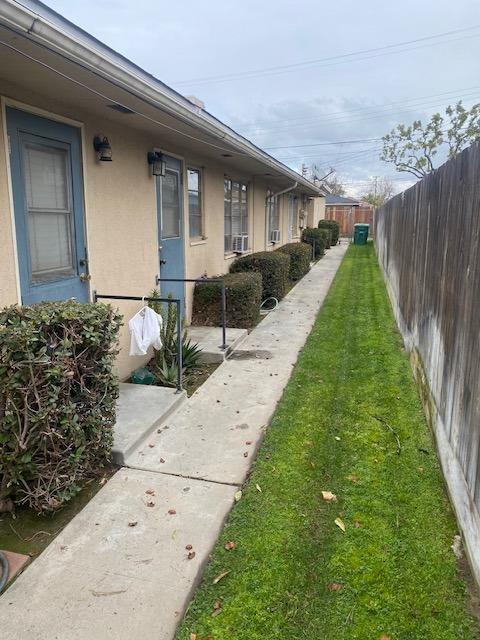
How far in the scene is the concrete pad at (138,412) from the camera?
3.77 meters

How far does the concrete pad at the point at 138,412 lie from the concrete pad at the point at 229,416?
83 millimetres

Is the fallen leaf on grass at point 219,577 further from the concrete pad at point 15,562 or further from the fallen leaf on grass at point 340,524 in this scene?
the concrete pad at point 15,562

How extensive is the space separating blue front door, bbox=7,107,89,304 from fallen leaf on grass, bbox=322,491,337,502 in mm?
2629

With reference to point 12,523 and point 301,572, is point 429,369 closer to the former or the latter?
point 301,572

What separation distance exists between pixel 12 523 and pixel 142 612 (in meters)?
1.11

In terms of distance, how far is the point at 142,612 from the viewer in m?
2.33

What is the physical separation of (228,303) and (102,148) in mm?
3472

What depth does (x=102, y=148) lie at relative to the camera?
4777mm

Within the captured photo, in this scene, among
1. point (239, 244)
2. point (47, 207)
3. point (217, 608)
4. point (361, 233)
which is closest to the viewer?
point (217, 608)

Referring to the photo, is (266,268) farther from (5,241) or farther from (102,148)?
(5,241)

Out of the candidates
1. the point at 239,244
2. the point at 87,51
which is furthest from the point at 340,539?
the point at 239,244

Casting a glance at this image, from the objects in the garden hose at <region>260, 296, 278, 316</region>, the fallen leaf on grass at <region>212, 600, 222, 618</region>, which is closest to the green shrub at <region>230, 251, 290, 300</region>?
the garden hose at <region>260, 296, 278, 316</region>

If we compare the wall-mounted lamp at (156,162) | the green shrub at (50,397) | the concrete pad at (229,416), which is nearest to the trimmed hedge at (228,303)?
the concrete pad at (229,416)

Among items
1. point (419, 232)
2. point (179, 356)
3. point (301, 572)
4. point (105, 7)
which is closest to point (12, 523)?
point (301, 572)
